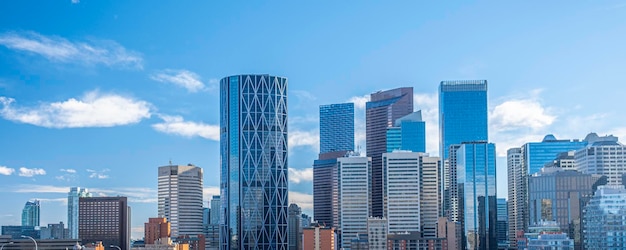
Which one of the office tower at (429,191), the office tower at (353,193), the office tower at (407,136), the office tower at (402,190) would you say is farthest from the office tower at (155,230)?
the office tower at (407,136)

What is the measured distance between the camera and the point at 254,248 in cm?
12988

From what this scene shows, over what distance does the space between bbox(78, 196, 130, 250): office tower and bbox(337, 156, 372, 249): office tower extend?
108ft

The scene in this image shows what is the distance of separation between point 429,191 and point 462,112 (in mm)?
25390

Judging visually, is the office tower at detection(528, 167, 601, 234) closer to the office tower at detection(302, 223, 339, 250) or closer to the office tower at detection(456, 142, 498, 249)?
the office tower at detection(456, 142, 498, 249)

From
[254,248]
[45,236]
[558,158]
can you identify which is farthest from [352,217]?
[45,236]

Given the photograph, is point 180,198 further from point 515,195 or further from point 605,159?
point 605,159

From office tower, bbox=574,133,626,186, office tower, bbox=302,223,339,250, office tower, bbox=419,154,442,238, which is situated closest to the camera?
office tower, bbox=574,133,626,186

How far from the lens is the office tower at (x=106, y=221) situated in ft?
405

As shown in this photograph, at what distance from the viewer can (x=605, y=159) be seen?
379 feet

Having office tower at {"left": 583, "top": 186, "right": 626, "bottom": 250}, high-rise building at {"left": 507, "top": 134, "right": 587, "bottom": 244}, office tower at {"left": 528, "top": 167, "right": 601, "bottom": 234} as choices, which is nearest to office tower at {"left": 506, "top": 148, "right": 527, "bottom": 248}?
high-rise building at {"left": 507, "top": 134, "right": 587, "bottom": 244}

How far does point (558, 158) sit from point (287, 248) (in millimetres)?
41803

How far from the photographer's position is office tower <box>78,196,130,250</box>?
123 m

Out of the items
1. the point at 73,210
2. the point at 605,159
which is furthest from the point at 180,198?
the point at 605,159

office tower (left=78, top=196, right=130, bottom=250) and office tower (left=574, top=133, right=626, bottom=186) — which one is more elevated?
office tower (left=574, top=133, right=626, bottom=186)
